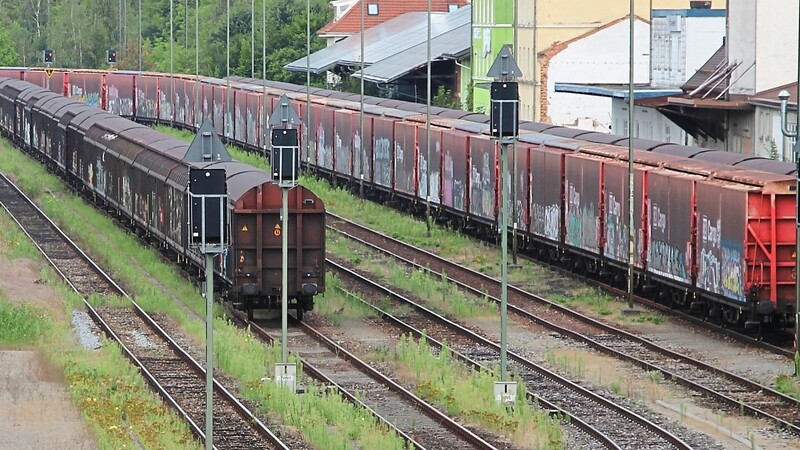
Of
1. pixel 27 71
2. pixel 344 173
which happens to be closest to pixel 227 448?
pixel 344 173

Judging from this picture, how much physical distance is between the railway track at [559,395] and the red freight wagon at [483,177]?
797 cm

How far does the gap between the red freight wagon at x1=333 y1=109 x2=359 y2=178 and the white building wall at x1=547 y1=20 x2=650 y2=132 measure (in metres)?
12.9

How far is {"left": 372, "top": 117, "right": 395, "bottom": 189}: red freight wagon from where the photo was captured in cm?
5006

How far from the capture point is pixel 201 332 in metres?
29.1

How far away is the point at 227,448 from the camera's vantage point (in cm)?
2016

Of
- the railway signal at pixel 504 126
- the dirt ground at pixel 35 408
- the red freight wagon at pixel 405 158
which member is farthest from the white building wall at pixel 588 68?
the railway signal at pixel 504 126

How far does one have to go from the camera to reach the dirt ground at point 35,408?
20281 millimetres

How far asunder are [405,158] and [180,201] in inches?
620

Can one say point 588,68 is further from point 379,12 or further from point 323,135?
point 379,12

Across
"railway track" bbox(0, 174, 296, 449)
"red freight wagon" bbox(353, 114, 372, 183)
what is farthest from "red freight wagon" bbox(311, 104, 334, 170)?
"railway track" bbox(0, 174, 296, 449)

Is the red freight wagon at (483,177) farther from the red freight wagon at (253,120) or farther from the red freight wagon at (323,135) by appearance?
the red freight wagon at (253,120)

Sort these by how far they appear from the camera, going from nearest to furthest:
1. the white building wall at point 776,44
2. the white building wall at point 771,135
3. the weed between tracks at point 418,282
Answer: the weed between tracks at point 418,282, the white building wall at point 771,135, the white building wall at point 776,44

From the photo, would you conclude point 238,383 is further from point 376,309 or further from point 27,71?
point 27,71

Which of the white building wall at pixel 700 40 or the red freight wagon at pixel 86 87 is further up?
the white building wall at pixel 700 40
